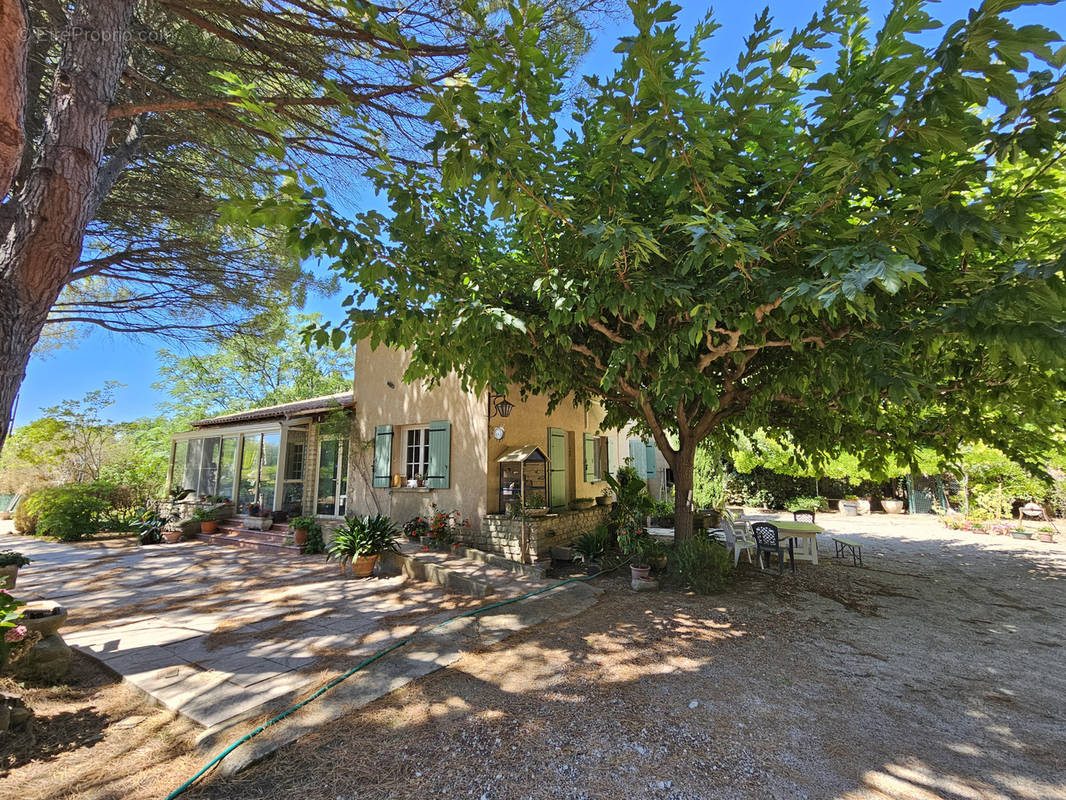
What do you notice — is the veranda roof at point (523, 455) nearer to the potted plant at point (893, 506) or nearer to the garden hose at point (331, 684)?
the garden hose at point (331, 684)

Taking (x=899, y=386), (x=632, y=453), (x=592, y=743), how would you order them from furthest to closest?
(x=632, y=453) < (x=899, y=386) < (x=592, y=743)

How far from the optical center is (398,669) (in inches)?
152

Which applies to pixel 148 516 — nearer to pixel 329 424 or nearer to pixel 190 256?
pixel 329 424

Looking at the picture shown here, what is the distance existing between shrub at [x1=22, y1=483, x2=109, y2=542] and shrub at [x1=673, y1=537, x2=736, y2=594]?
48.0 ft

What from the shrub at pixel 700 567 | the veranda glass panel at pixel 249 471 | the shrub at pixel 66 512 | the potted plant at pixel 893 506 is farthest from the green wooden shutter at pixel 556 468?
the potted plant at pixel 893 506

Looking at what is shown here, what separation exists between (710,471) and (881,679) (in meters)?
10.3

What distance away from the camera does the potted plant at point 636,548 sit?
6.71 m

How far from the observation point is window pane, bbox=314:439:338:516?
36.1 ft

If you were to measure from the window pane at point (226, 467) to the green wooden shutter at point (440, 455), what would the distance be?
699cm

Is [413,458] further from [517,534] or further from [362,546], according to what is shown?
[517,534]

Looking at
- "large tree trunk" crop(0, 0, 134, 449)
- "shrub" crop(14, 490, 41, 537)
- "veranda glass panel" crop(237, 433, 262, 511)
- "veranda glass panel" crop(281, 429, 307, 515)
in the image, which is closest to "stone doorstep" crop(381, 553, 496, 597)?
"large tree trunk" crop(0, 0, 134, 449)

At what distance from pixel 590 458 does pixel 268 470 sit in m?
8.46

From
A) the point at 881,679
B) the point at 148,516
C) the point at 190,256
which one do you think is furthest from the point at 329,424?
the point at 881,679

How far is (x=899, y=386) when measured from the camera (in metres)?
3.30
